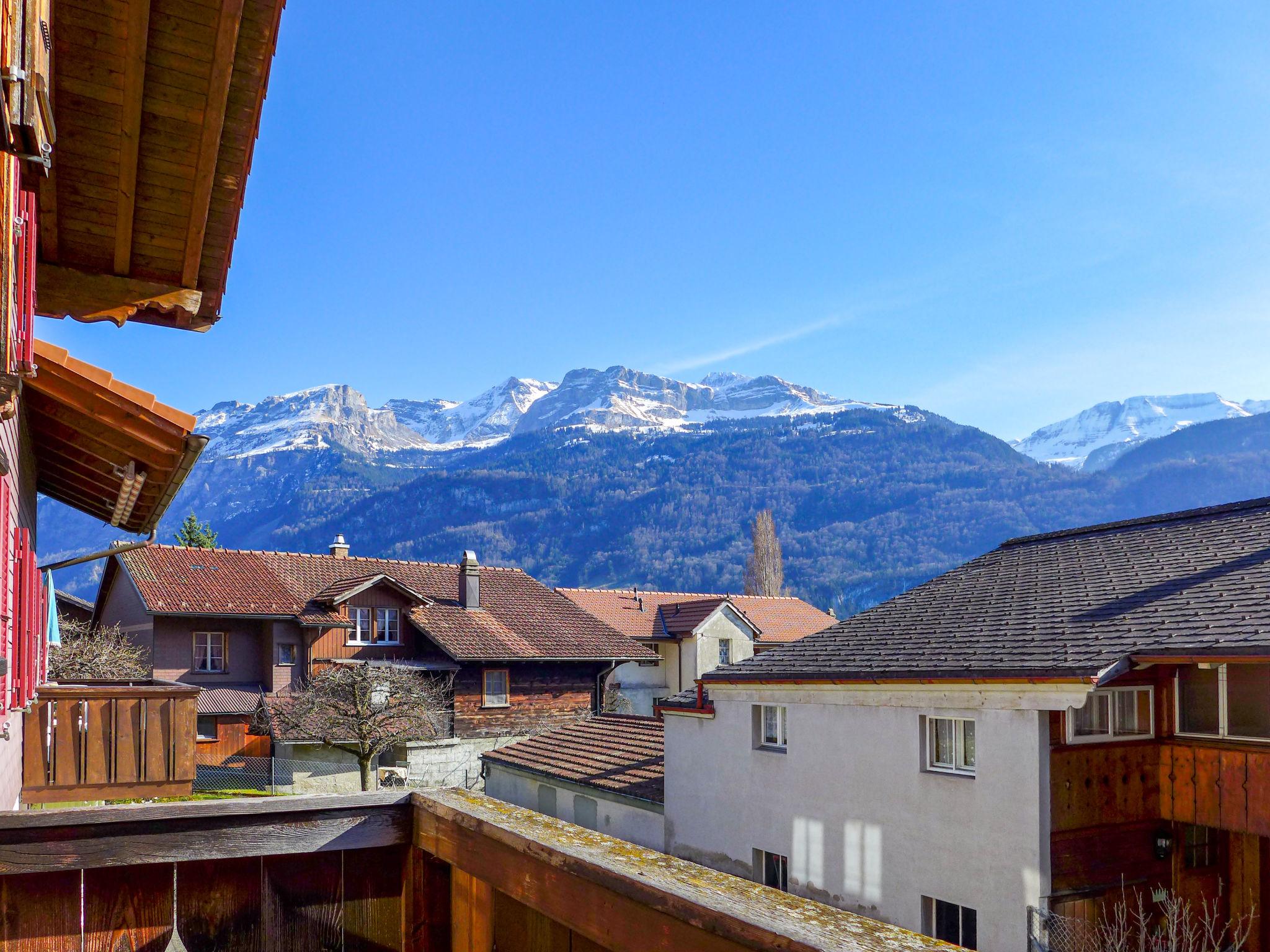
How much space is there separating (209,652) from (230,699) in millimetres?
2239

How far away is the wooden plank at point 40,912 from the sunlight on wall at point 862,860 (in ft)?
47.7

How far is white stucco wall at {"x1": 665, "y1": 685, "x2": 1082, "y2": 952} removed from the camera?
524 inches

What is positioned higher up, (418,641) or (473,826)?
(473,826)

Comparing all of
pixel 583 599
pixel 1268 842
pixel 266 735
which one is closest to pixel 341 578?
pixel 266 735

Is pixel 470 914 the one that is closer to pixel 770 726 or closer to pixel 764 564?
pixel 770 726

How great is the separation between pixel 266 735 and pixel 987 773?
2738cm

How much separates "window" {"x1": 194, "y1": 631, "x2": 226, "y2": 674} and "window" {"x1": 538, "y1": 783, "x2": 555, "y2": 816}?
55.7 ft

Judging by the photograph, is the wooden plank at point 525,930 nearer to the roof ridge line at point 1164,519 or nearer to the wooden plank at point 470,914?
the wooden plank at point 470,914

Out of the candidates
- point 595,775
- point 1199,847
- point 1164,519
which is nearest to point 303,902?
point 1199,847

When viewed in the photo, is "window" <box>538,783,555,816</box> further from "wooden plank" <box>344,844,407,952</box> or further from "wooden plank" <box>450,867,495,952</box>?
"wooden plank" <box>450,867,495,952</box>

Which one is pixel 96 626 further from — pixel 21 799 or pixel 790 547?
pixel 790 547

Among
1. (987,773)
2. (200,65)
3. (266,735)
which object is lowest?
(266,735)

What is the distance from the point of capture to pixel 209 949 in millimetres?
2574

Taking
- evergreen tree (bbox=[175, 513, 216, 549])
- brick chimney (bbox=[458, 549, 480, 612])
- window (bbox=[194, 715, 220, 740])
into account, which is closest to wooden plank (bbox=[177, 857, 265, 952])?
window (bbox=[194, 715, 220, 740])
